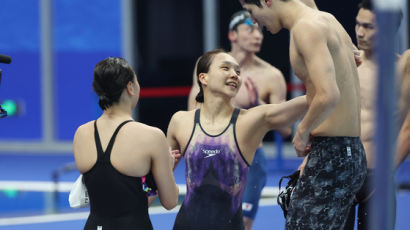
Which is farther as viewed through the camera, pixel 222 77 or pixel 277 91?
pixel 277 91

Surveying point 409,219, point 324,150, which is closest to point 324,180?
point 324,150

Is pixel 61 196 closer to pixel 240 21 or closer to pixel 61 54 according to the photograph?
pixel 240 21

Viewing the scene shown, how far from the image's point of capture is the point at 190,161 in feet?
13.3

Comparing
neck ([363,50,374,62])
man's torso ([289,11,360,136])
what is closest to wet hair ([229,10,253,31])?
neck ([363,50,374,62])

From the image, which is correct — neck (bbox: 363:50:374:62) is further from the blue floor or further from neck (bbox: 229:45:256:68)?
the blue floor

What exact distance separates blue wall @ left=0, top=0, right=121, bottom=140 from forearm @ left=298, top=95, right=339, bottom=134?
10866 millimetres

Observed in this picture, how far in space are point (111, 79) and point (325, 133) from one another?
1068 mm

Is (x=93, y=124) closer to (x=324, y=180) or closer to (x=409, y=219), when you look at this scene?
→ (x=324, y=180)

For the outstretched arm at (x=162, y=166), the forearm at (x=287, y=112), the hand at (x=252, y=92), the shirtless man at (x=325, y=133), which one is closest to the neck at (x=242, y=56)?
the hand at (x=252, y=92)

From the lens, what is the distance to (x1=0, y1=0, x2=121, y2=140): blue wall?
1409 centimetres

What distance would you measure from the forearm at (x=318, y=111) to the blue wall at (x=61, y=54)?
10866 millimetres

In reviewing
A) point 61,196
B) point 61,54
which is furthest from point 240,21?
point 61,54

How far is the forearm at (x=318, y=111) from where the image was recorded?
10.8ft

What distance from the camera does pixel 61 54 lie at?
1450 centimetres
